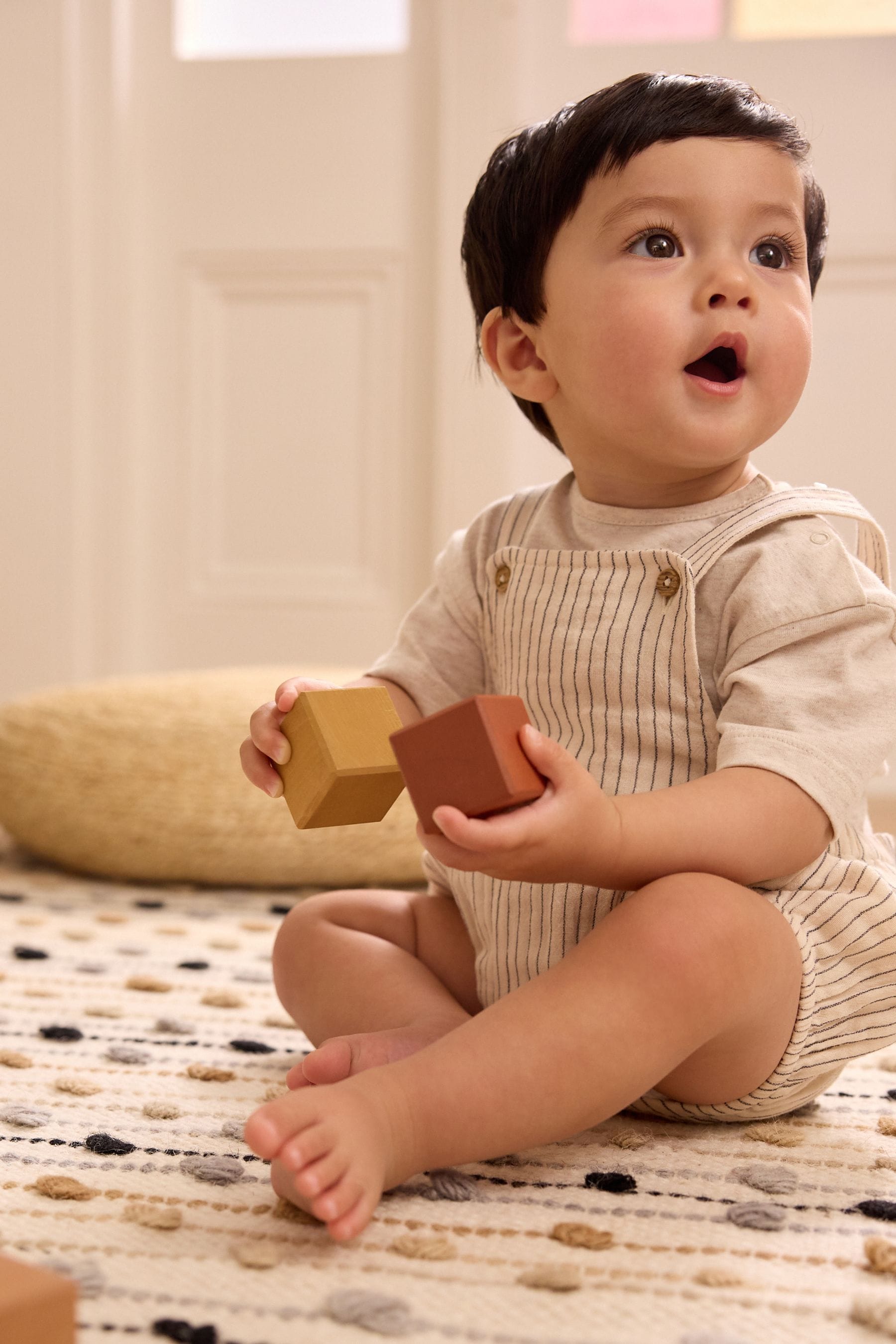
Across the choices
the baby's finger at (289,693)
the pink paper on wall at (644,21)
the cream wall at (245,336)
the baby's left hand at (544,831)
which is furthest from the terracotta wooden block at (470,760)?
the pink paper on wall at (644,21)

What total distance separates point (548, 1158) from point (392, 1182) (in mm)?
113

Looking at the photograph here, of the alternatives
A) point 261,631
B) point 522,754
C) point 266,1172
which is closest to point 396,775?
point 522,754

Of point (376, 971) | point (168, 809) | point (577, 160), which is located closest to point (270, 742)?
point (376, 971)

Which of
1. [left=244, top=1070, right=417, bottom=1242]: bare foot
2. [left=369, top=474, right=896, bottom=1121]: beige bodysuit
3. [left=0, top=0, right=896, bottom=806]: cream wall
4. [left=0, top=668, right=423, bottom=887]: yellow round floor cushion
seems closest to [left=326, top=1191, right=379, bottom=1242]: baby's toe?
[left=244, top=1070, right=417, bottom=1242]: bare foot

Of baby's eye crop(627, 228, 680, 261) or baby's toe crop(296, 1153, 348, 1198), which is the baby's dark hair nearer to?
baby's eye crop(627, 228, 680, 261)

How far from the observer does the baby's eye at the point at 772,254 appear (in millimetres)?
718

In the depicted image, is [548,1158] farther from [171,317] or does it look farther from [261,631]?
[171,317]

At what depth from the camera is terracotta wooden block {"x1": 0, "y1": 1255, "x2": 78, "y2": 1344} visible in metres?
0.41

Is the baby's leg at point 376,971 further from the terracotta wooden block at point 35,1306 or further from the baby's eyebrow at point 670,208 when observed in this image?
the baby's eyebrow at point 670,208

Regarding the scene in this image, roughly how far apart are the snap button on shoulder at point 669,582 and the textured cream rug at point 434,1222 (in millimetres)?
281

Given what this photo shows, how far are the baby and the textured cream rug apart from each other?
3 centimetres

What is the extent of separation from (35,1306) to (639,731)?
41 centimetres

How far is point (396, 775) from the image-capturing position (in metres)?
0.62

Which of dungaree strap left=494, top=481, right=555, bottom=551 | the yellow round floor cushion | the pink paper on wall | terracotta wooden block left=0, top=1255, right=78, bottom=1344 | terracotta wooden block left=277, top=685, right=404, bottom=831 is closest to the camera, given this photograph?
terracotta wooden block left=0, top=1255, right=78, bottom=1344
